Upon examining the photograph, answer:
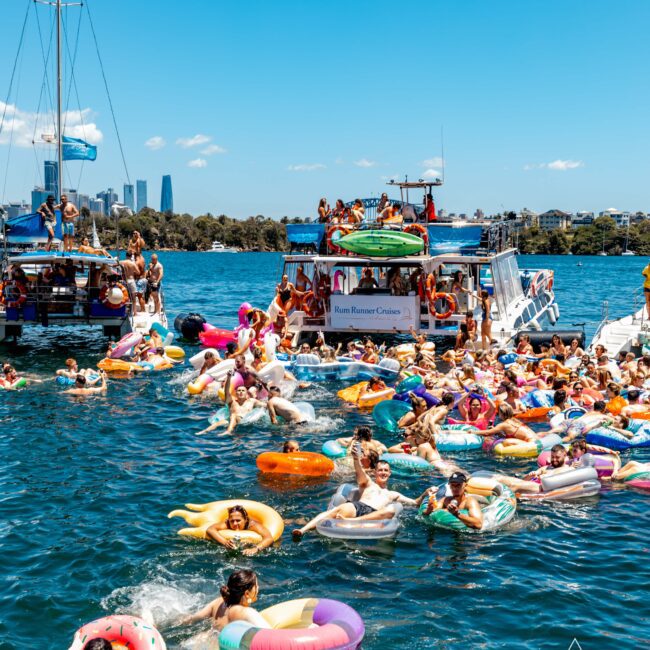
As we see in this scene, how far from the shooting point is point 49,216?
94.2 ft

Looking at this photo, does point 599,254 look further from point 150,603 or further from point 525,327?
point 150,603

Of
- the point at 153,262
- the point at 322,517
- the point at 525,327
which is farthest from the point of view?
the point at 153,262

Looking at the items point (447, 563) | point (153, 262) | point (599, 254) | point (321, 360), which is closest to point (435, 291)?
point (321, 360)

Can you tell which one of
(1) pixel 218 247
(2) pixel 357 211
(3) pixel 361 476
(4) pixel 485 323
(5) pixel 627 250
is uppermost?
(5) pixel 627 250

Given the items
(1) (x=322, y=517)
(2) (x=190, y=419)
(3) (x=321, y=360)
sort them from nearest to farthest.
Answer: (1) (x=322, y=517), (2) (x=190, y=419), (3) (x=321, y=360)

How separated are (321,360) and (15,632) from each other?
1467cm

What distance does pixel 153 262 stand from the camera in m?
29.9

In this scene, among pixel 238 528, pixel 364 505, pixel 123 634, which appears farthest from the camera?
pixel 364 505

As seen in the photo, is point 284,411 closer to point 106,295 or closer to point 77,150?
point 106,295

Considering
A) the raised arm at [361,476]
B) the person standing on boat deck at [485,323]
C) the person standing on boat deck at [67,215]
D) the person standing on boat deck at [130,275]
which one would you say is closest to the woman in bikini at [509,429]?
the raised arm at [361,476]

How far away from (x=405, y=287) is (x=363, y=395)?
32.2 ft

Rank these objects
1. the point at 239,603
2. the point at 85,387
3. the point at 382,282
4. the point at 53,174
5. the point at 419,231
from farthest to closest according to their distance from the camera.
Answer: the point at 53,174, the point at 382,282, the point at 419,231, the point at 85,387, the point at 239,603

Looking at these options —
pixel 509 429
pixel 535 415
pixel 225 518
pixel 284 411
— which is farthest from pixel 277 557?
pixel 535 415

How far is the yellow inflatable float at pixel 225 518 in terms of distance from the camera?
10734 mm
